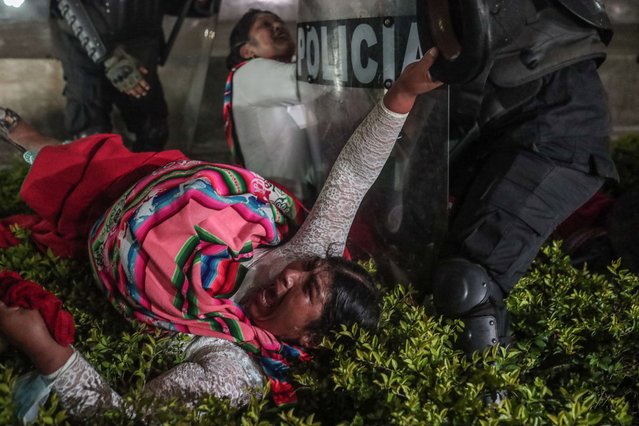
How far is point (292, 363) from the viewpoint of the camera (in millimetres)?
2180

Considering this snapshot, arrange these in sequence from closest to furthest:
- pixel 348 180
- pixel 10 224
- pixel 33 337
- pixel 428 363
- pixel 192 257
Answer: pixel 33 337, pixel 428 363, pixel 192 257, pixel 348 180, pixel 10 224

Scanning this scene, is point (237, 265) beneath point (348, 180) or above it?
beneath

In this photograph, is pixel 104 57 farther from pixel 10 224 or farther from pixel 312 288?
pixel 312 288

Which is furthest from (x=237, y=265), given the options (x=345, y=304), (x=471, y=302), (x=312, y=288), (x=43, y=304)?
(x=471, y=302)

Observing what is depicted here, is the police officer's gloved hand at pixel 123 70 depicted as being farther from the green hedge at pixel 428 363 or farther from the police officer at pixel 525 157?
the police officer at pixel 525 157

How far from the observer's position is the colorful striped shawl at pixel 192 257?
2.08 metres

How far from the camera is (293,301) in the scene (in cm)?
207

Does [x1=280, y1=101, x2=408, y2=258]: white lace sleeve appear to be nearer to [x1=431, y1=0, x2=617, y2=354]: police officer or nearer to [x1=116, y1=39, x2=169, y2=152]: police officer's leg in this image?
[x1=431, y1=0, x2=617, y2=354]: police officer

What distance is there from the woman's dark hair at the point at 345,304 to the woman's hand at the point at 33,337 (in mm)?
773

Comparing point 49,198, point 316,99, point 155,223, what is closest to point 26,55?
point 49,198

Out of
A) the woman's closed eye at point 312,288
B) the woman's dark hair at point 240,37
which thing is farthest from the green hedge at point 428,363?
the woman's dark hair at point 240,37

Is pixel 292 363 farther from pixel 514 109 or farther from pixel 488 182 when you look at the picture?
pixel 514 109

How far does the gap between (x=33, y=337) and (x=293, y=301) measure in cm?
76

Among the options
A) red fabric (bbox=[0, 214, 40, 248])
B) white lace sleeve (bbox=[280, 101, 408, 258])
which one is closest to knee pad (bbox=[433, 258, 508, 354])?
white lace sleeve (bbox=[280, 101, 408, 258])
